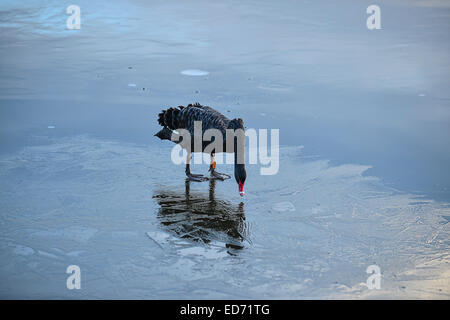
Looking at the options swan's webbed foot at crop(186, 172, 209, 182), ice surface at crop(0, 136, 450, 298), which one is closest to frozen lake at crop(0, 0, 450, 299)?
ice surface at crop(0, 136, 450, 298)

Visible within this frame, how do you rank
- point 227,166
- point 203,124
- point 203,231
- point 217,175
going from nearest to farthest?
point 203,231
point 203,124
point 217,175
point 227,166

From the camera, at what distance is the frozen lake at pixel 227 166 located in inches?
145

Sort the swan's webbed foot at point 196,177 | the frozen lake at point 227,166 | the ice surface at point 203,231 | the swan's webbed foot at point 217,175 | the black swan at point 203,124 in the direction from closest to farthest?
the ice surface at point 203,231 < the frozen lake at point 227,166 < the black swan at point 203,124 < the swan's webbed foot at point 196,177 < the swan's webbed foot at point 217,175

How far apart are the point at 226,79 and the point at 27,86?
11.4 feet

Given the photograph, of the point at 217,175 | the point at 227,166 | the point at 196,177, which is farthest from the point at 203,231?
the point at 227,166

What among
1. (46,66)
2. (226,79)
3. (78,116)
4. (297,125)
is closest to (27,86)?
(46,66)

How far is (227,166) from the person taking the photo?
6.41m

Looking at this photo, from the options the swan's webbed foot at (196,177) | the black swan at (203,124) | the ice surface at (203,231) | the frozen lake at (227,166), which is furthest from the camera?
the swan's webbed foot at (196,177)

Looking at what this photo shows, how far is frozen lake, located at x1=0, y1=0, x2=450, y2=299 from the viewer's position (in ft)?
12.1

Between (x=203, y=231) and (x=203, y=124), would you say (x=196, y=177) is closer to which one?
(x=203, y=124)

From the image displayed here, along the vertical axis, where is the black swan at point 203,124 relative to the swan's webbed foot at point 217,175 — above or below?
above

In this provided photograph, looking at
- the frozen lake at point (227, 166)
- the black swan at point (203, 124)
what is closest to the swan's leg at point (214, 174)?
the black swan at point (203, 124)

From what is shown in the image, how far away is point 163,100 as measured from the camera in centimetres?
841

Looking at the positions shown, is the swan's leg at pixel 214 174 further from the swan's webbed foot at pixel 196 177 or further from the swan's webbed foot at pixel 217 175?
the swan's webbed foot at pixel 196 177
